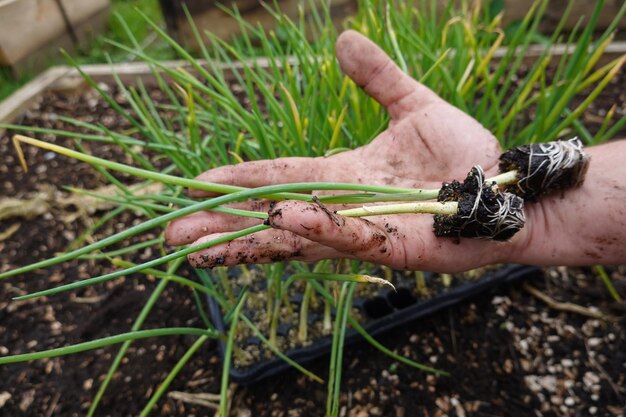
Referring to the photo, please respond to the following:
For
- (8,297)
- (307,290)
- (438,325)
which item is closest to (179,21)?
(8,297)

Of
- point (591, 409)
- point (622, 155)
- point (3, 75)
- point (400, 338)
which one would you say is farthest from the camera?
point (3, 75)

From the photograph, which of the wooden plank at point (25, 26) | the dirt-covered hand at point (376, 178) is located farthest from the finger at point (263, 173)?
the wooden plank at point (25, 26)

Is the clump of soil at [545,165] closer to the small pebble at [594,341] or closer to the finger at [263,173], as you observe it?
the finger at [263,173]

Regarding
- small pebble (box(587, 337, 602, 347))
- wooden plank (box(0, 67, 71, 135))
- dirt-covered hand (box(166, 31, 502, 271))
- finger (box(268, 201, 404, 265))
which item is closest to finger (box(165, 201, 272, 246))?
dirt-covered hand (box(166, 31, 502, 271))

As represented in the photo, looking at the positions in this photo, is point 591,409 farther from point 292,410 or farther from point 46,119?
point 46,119

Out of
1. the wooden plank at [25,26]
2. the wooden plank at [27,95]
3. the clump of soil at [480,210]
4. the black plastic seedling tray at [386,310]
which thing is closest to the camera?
the clump of soil at [480,210]

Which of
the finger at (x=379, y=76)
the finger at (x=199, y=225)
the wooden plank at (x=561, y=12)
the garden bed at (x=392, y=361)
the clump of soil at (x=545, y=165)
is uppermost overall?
the finger at (x=379, y=76)

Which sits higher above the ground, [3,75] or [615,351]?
[3,75]

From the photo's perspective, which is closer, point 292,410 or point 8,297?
point 292,410
